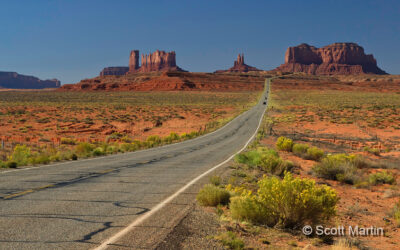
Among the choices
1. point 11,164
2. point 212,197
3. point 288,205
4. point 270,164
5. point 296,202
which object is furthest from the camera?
point 270,164

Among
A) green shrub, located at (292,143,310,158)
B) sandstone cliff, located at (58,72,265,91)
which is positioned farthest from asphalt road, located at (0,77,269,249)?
sandstone cliff, located at (58,72,265,91)

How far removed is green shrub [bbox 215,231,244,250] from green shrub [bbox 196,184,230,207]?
194cm

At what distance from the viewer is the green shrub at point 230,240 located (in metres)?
4.71

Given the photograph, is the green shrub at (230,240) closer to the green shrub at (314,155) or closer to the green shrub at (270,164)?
the green shrub at (270,164)

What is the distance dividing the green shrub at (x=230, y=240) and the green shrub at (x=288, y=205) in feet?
3.22

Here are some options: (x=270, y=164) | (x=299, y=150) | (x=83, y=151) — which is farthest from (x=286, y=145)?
(x=83, y=151)

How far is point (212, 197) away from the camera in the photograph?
7109 millimetres

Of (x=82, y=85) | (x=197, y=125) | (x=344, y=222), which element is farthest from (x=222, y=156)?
(x=82, y=85)

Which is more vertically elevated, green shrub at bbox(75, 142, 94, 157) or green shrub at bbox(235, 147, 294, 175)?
green shrub at bbox(235, 147, 294, 175)

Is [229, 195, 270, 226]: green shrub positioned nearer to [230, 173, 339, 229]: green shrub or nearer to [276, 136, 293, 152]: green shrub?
[230, 173, 339, 229]: green shrub

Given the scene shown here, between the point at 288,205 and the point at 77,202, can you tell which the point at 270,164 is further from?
the point at 77,202

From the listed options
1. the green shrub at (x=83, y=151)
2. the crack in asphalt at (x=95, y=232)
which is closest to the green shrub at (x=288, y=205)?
the crack in asphalt at (x=95, y=232)

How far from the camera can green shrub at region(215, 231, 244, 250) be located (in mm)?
4715

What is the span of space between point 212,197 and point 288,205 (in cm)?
195
